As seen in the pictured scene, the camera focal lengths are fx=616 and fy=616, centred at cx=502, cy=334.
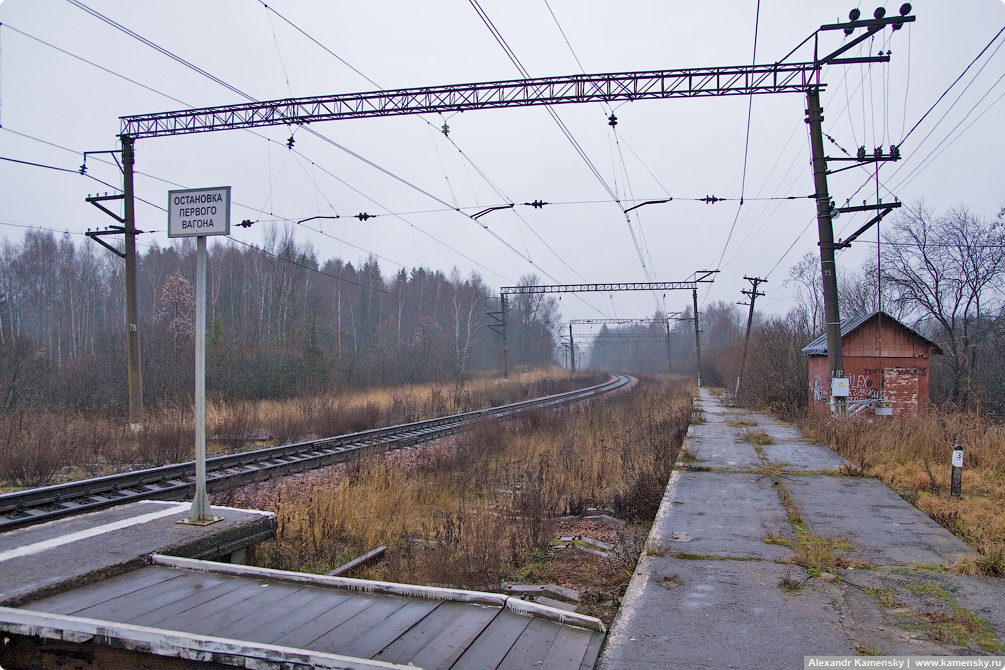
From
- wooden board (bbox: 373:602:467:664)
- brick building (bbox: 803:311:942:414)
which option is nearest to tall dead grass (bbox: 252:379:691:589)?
wooden board (bbox: 373:602:467:664)

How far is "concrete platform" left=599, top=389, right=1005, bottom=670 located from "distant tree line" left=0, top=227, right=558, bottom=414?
16.3 meters

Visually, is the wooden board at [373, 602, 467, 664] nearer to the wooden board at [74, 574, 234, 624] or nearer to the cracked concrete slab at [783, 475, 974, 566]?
the wooden board at [74, 574, 234, 624]

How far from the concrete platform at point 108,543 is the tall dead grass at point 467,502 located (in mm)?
615

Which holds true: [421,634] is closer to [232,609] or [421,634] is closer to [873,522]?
[232,609]

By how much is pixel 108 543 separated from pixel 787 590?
549cm

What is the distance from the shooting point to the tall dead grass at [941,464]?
22.3ft

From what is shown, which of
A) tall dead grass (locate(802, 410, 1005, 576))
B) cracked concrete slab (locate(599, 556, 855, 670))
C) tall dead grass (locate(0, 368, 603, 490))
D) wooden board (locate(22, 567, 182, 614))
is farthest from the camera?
tall dead grass (locate(0, 368, 603, 490))

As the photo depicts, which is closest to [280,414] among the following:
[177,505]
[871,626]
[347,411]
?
[347,411]

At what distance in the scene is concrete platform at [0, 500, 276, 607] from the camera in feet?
13.9

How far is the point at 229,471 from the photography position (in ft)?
34.1

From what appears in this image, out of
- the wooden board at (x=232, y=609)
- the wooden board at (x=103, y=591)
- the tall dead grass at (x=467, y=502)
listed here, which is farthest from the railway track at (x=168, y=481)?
the wooden board at (x=232, y=609)

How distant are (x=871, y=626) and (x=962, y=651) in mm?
502

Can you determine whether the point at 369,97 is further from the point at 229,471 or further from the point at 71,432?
the point at 71,432

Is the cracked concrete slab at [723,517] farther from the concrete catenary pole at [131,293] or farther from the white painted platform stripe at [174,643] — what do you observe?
the concrete catenary pole at [131,293]
